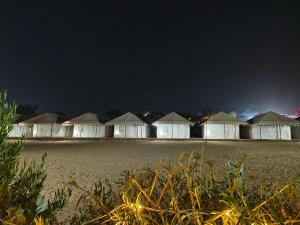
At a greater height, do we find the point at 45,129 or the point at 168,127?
the point at 168,127

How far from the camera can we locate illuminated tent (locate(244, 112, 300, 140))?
94.1 feet

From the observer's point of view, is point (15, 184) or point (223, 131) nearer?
point (15, 184)

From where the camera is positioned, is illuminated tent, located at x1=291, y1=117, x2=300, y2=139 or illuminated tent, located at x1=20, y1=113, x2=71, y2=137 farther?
illuminated tent, located at x1=20, y1=113, x2=71, y2=137

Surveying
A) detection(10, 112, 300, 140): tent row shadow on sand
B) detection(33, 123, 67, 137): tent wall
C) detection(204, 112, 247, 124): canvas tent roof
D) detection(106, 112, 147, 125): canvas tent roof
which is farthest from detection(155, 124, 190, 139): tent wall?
detection(33, 123, 67, 137): tent wall

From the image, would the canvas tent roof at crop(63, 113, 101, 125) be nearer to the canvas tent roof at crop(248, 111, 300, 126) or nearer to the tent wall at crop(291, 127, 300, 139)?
the canvas tent roof at crop(248, 111, 300, 126)

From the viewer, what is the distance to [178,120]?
102ft

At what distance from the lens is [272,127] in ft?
96.5

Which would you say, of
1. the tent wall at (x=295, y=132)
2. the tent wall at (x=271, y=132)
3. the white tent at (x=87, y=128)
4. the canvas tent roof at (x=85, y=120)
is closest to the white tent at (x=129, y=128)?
the white tent at (x=87, y=128)

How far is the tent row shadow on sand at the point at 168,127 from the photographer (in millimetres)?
29375

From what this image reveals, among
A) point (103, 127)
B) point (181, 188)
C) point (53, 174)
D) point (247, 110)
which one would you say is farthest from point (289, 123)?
point (247, 110)

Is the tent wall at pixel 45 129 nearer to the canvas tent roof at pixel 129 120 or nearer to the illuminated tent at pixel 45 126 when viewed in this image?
the illuminated tent at pixel 45 126

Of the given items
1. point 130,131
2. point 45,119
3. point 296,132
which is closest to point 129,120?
point 130,131

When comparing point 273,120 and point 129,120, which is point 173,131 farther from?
point 273,120

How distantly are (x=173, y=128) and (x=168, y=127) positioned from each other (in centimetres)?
75
